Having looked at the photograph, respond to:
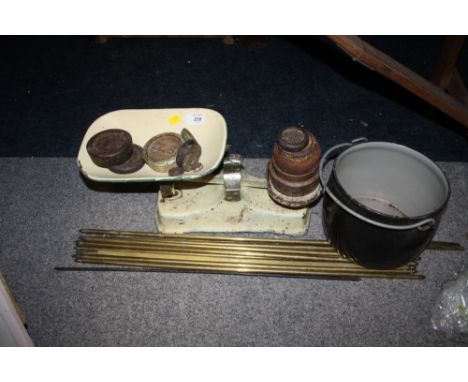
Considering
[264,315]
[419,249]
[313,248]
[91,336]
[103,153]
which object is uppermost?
[103,153]

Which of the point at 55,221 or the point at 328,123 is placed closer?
the point at 55,221

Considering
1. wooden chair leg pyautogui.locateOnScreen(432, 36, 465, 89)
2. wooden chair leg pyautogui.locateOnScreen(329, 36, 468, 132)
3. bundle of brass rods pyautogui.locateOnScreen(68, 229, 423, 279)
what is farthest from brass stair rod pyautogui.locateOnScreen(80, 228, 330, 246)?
wooden chair leg pyautogui.locateOnScreen(432, 36, 465, 89)

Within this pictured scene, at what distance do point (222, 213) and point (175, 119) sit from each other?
44 centimetres

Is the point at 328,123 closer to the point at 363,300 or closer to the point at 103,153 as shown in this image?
the point at 363,300

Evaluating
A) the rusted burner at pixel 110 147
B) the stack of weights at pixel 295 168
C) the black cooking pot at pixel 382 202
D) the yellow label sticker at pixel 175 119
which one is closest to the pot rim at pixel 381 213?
the black cooking pot at pixel 382 202

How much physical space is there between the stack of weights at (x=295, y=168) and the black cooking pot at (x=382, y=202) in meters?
0.06

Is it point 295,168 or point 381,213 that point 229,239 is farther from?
point 381,213

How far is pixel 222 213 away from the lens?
171 centimetres

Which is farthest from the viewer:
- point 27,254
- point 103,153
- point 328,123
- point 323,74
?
point 323,74

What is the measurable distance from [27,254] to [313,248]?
126cm

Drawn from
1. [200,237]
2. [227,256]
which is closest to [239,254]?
[227,256]

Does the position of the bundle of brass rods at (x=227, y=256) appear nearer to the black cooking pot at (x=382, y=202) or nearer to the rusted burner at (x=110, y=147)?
the black cooking pot at (x=382, y=202)

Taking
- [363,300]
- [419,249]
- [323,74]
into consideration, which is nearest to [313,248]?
[363,300]

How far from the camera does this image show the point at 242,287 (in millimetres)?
1661
